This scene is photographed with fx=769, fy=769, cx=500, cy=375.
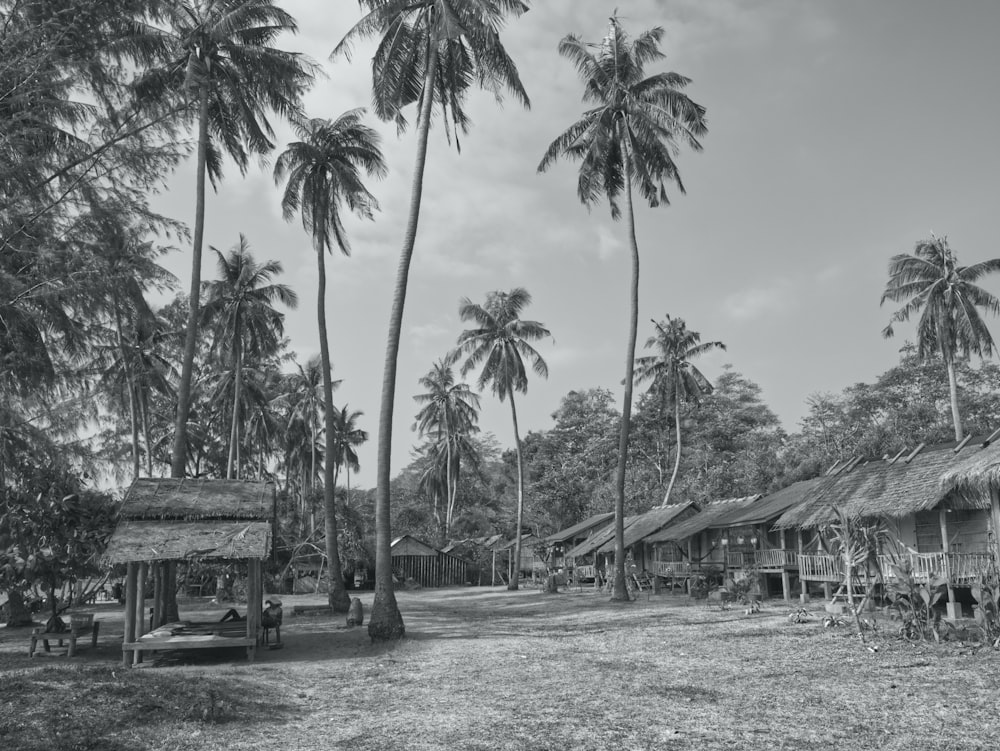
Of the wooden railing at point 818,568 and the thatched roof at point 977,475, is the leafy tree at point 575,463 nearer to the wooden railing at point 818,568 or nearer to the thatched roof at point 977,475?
the wooden railing at point 818,568

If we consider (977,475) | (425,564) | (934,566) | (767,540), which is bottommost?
(425,564)

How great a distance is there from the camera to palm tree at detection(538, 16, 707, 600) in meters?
26.0

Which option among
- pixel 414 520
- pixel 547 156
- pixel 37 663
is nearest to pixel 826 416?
pixel 547 156

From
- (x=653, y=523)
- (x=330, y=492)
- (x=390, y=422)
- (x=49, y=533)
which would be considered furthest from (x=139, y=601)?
(x=653, y=523)

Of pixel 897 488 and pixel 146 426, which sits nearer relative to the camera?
pixel 897 488

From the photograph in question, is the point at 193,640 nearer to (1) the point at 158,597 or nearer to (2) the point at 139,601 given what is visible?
(2) the point at 139,601

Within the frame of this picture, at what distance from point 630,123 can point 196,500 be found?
18.6 m

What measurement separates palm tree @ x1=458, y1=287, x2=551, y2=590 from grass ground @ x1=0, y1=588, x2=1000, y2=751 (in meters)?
22.4

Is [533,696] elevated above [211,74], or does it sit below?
below

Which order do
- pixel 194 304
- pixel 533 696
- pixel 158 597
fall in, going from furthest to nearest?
1. pixel 194 304
2. pixel 158 597
3. pixel 533 696

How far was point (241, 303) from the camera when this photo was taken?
3609 centimetres

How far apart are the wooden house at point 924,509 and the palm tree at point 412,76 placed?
10309mm

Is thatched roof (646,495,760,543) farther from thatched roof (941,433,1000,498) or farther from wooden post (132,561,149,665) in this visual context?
wooden post (132,561,149,665)

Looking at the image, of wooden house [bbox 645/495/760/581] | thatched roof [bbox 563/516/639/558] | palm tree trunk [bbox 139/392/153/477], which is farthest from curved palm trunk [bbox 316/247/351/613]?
thatched roof [bbox 563/516/639/558]
